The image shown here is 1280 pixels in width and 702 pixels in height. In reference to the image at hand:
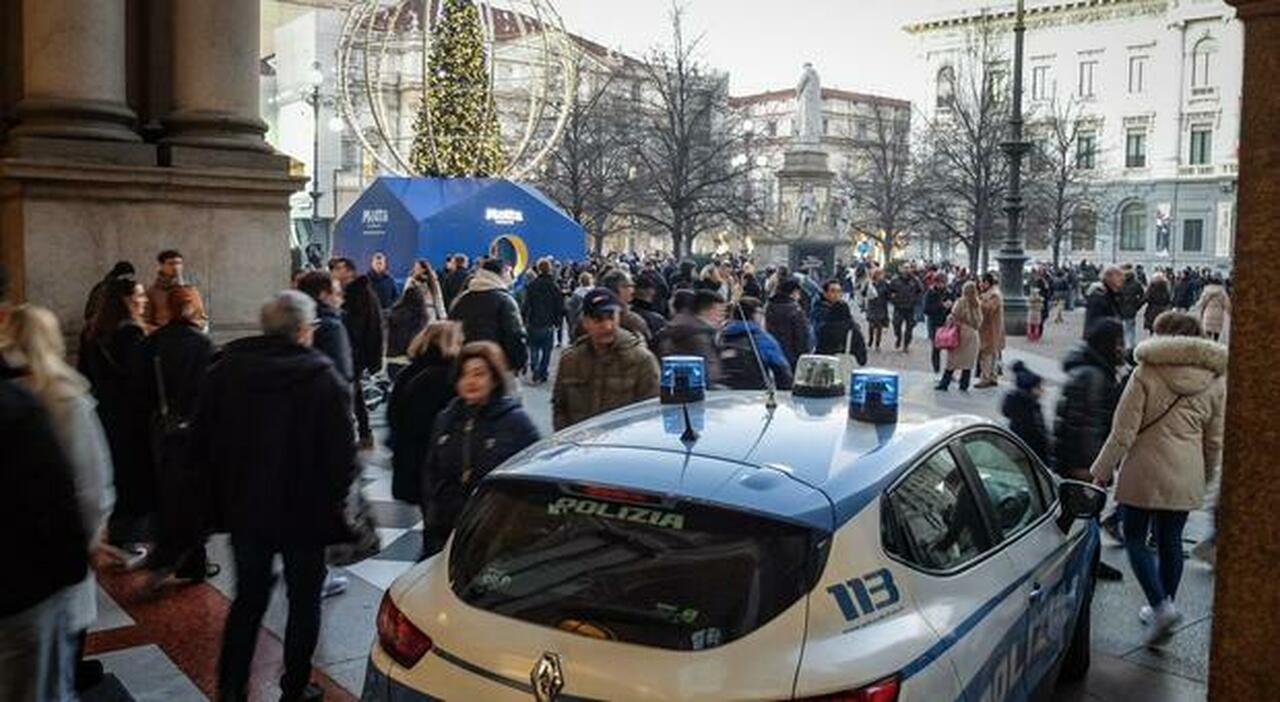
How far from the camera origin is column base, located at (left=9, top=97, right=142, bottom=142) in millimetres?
9719

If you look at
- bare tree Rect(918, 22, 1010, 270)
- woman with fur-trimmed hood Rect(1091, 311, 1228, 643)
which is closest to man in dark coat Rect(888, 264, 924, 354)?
bare tree Rect(918, 22, 1010, 270)

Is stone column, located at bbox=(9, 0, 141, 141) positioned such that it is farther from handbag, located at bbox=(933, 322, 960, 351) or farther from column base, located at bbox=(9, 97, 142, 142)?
handbag, located at bbox=(933, 322, 960, 351)

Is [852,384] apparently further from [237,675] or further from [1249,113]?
[237,675]

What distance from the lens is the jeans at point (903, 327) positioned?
2398cm

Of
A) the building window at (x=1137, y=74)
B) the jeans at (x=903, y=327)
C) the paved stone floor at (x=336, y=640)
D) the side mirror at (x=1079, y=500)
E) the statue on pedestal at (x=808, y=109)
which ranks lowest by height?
the paved stone floor at (x=336, y=640)

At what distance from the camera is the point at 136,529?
766 cm

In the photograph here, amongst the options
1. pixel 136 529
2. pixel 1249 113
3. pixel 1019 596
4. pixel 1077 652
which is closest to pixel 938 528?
pixel 1019 596

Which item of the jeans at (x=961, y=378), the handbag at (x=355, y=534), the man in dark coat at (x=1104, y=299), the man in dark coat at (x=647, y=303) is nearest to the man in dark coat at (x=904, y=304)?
the jeans at (x=961, y=378)

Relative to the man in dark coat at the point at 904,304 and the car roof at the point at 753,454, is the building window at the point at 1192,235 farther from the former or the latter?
the car roof at the point at 753,454

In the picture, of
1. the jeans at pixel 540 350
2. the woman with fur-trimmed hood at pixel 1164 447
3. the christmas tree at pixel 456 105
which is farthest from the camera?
the christmas tree at pixel 456 105

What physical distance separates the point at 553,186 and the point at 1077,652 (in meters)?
37.9

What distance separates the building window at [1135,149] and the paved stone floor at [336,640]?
77926 millimetres

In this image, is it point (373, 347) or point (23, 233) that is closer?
point (23, 233)

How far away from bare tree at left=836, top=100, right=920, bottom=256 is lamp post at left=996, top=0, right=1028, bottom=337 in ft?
87.0
